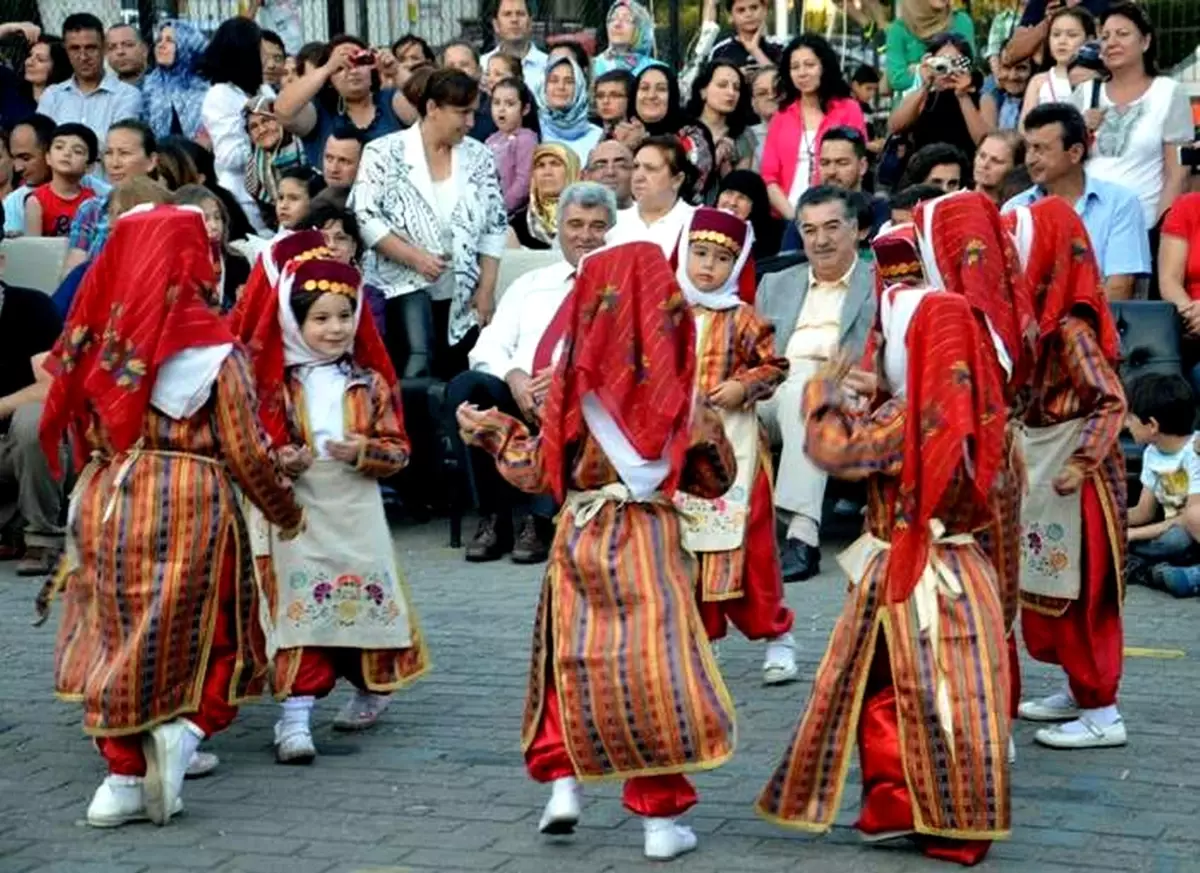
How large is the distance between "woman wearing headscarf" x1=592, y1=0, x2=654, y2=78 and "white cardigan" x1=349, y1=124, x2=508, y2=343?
2.72 meters

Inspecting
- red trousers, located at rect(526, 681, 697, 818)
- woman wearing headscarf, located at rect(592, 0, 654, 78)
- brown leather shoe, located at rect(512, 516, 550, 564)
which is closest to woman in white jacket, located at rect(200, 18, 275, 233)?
woman wearing headscarf, located at rect(592, 0, 654, 78)

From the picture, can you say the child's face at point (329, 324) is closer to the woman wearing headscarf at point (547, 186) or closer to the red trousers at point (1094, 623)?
the red trousers at point (1094, 623)

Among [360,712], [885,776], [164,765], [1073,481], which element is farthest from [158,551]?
[1073,481]

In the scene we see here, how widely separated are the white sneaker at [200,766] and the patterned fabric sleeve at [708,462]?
1.87 m

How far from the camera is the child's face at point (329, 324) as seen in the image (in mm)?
7645

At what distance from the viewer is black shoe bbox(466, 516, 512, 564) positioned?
36.5ft

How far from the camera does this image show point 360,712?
8031 mm

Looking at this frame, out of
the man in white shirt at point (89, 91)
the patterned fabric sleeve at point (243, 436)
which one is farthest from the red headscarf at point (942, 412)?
the man in white shirt at point (89, 91)

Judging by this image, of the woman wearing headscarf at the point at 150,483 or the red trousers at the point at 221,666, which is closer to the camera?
the woman wearing headscarf at the point at 150,483

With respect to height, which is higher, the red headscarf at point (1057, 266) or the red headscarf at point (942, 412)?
the red headscarf at point (1057, 266)

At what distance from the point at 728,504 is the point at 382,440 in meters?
1.41

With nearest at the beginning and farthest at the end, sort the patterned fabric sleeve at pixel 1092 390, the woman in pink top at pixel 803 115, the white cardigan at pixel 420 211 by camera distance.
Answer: the patterned fabric sleeve at pixel 1092 390 → the white cardigan at pixel 420 211 → the woman in pink top at pixel 803 115

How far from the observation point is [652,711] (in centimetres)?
632

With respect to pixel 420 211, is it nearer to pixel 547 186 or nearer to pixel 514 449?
pixel 547 186
